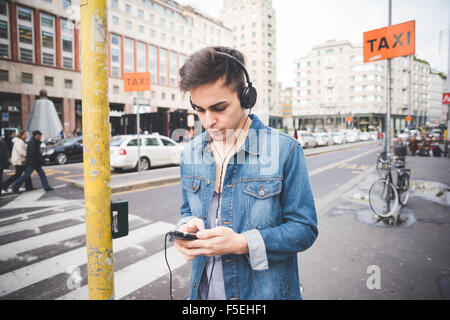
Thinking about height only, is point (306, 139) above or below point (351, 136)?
below

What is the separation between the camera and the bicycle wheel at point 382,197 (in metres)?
5.20

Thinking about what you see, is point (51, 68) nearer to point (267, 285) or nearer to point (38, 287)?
point (38, 287)

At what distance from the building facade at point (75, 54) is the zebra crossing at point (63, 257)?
39.4ft

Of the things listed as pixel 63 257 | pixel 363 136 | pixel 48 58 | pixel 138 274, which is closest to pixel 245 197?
pixel 138 274

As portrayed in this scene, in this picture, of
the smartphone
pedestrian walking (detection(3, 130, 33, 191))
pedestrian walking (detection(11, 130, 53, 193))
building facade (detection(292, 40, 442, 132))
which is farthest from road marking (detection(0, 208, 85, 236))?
building facade (detection(292, 40, 442, 132))

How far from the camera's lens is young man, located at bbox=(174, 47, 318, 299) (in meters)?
1.17

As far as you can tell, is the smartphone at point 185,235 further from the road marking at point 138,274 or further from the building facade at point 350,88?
the building facade at point 350,88

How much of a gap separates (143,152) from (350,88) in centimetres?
6844

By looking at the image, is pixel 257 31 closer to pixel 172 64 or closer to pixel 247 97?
pixel 172 64

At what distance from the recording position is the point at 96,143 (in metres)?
1.19

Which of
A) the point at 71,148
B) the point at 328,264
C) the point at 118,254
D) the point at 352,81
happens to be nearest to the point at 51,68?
the point at 71,148

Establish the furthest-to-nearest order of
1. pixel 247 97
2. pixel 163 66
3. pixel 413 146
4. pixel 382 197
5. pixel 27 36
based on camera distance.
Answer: pixel 163 66
pixel 27 36
pixel 413 146
pixel 382 197
pixel 247 97

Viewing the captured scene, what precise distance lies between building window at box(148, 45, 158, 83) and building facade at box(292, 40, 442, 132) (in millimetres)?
41283
